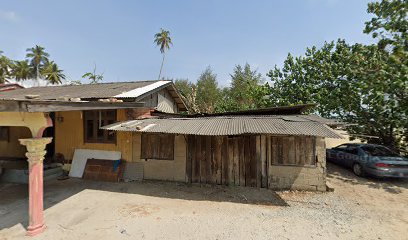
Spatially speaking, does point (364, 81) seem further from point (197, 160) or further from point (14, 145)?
point (14, 145)

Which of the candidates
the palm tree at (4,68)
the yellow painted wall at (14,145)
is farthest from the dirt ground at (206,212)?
the palm tree at (4,68)

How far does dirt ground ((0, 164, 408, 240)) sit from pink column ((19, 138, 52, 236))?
0.27m

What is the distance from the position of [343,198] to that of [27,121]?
31.5ft

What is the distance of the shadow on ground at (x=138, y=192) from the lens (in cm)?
645

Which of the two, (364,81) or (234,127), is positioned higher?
(364,81)

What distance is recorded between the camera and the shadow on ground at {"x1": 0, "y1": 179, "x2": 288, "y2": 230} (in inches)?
254

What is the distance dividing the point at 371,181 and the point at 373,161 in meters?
0.88

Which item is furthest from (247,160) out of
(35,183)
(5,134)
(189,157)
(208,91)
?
(208,91)

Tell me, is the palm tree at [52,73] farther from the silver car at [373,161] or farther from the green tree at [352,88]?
the silver car at [373,161]

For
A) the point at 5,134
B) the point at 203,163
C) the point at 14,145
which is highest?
the point at 5,134

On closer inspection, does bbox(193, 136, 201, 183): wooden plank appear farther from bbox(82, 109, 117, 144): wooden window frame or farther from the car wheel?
the car wheel

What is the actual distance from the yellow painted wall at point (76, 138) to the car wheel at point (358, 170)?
34.2 ft

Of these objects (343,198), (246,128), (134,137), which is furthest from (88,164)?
(343,198)

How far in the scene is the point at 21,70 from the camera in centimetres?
4053
